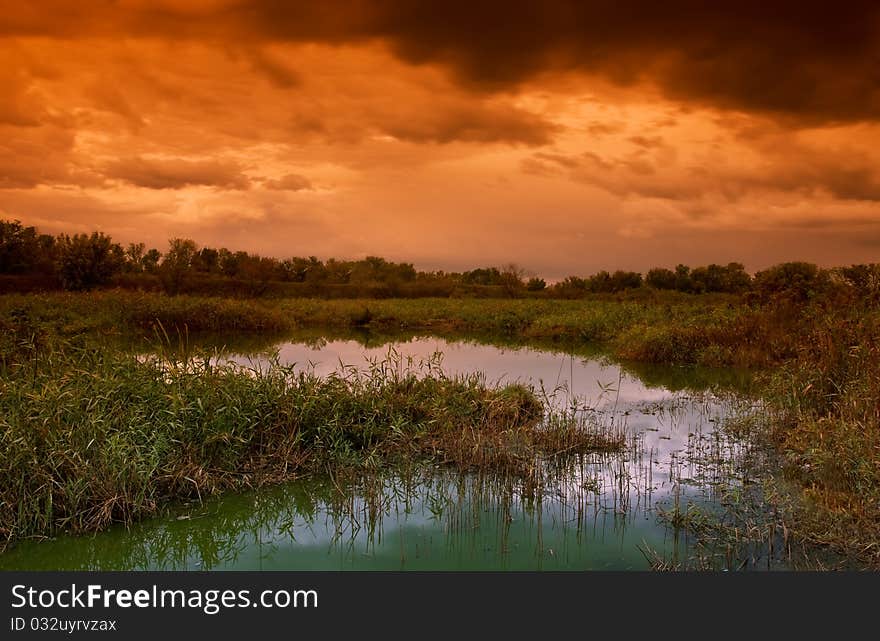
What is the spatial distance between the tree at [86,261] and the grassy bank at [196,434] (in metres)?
33.9

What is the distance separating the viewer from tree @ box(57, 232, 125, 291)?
3750 centimetres

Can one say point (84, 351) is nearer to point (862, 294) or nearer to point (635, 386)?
point (635, 386)

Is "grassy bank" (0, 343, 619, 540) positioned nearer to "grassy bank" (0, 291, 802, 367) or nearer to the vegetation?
the vegetation

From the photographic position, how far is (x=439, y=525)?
19.0 ft

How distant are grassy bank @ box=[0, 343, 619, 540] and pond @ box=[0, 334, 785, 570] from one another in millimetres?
253

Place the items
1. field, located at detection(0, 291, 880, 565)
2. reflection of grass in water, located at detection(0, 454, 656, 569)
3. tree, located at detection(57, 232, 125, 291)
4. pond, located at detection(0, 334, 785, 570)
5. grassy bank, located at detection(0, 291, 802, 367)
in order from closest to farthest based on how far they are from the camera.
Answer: pond, located at detection(0, 334, 785, 570), reflection of grass in water, located at detection(0, 454, 656, 569), field, located at detection(0, 291, 880, 565), grassy bank, located at detection(0, 291, 802, 367), tree, located at detection(57, 232, 125, 291)

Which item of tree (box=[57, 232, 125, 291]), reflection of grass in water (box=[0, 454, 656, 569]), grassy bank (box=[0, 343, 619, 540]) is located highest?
tree (box=[57, 232, 125, 291])

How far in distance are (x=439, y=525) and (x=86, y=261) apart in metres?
38.7

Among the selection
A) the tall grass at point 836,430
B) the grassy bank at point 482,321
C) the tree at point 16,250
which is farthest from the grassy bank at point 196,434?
the tree at point 16,250

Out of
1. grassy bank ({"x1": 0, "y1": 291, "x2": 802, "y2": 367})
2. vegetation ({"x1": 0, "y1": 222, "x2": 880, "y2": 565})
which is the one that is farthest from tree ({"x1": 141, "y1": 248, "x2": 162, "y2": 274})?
vegetation ({"x1": 0, "y1": 222, "x2": 880, "y2": 565})

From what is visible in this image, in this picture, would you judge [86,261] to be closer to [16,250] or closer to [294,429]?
[16,250]

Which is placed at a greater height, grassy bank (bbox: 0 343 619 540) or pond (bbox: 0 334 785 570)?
grassy bank (bbox: 0 343 619 540)

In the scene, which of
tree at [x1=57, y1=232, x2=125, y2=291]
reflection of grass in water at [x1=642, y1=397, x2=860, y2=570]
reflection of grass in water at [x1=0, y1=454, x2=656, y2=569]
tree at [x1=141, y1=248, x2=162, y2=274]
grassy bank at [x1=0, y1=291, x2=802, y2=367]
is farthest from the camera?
tree at [x1=141, y1=248, x2=162, y2=274]

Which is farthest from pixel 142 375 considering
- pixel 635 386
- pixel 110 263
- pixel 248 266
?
pixel 248 266
